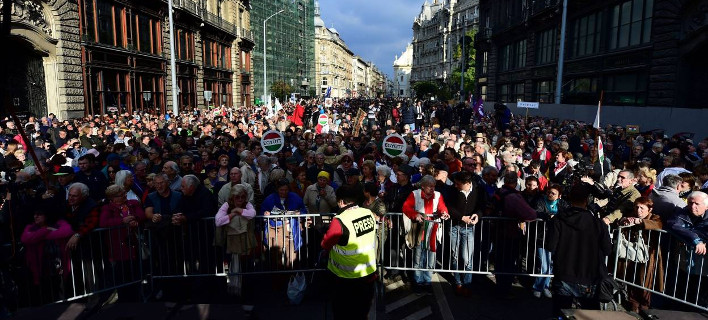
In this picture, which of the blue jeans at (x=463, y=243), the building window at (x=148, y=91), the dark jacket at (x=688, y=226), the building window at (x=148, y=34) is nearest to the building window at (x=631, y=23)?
the dark jacket at (x=688, y=226)

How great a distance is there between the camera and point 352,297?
4.52 m

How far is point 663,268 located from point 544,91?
29082mm

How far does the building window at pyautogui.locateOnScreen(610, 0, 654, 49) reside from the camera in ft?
68.2

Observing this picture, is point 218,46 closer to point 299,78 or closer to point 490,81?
point 490,81

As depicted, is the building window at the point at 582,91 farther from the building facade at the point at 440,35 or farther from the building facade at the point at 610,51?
the building facade at the point at 440,35

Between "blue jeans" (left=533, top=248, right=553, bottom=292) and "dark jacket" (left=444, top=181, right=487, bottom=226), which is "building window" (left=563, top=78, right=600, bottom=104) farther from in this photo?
"dark jacket" (left=444, top=181, right=487, bottom=226)

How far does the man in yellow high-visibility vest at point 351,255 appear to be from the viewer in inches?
170

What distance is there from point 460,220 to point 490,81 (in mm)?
40929

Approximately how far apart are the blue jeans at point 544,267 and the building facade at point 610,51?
53.5ft

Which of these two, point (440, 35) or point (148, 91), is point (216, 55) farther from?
point (440, 35)

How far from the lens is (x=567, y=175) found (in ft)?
28.3

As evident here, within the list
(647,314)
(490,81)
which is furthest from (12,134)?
(490,81)

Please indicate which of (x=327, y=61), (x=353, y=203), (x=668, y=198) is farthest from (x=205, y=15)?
(x=327, y=61)

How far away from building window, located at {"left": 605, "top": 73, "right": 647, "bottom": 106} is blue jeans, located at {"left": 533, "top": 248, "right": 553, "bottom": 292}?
19.0 m
